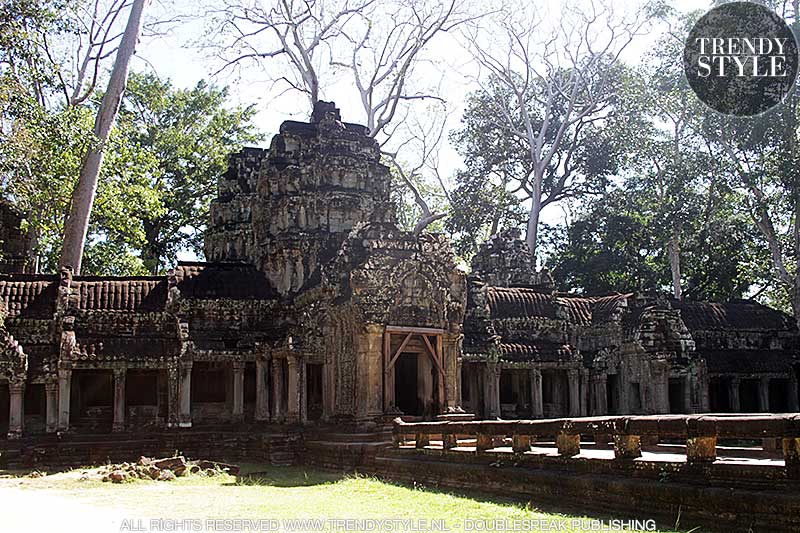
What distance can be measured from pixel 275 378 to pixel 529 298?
9.54 meters

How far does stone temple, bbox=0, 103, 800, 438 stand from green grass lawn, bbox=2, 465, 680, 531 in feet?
11.2

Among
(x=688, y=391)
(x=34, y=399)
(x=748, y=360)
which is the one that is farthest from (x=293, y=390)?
(x=748, y=360)

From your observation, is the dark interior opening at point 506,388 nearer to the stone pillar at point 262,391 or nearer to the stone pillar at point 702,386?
the stone pillar at point 702,386

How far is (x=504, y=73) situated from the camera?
43.2 meters

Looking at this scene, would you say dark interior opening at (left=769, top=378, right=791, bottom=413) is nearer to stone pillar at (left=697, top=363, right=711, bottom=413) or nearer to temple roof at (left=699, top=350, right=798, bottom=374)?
temple roof at (left=699, top=350, right=798, bottom=374)

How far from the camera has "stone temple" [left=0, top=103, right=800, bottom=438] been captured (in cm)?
2189

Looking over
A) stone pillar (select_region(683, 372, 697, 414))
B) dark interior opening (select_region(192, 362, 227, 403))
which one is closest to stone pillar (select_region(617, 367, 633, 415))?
stone pillar (select_region(683, 372, 697, 414))

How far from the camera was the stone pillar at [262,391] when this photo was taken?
82.7 ft

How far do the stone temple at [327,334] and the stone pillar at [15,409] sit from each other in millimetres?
53

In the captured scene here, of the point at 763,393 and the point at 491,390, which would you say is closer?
the point at 491,390

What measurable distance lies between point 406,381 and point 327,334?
2935 mm

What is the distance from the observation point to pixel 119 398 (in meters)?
23.8

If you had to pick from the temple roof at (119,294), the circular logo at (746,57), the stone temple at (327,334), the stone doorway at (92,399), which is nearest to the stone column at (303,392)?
the stone temple at (327,334)

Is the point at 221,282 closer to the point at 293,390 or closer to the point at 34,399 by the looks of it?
the point at 293,390
